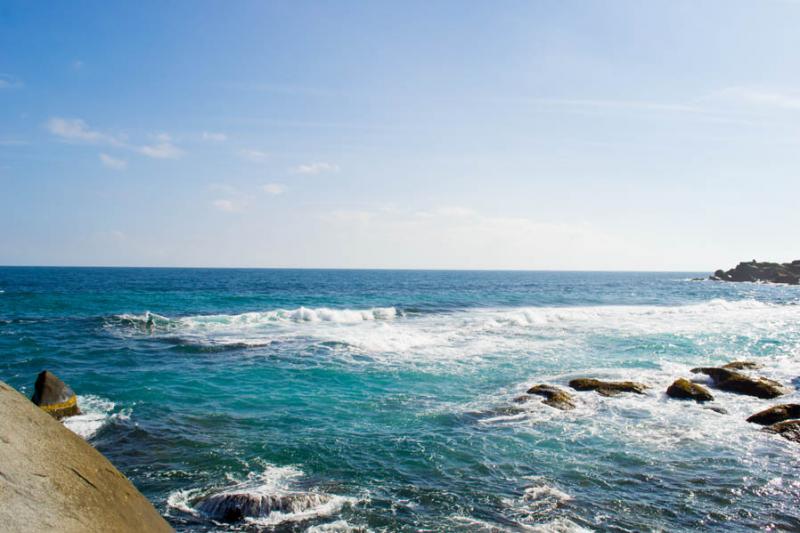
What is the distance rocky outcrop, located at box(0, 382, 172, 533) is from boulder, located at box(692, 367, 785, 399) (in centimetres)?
2096

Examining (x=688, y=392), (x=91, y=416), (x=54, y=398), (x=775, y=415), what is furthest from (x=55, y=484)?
(x=688, y=392)

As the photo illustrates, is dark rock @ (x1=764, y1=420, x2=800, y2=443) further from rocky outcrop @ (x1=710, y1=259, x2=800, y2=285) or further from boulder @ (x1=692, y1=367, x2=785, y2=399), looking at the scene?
rocky outcrop @ (x1=710, y1=259, x2=800, y2=285)

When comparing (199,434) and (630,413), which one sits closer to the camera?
(199,434)

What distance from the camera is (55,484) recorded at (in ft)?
11.7

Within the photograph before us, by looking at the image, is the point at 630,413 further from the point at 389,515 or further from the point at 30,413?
the point at 30,413

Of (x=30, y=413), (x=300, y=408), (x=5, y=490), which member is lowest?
(x=300, y=408)

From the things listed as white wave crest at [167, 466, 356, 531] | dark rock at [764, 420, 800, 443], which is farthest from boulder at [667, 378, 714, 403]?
white wave crest at [167, 466, 356, 531]

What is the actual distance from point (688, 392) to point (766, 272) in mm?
123379

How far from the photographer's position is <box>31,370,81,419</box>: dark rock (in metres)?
14.6

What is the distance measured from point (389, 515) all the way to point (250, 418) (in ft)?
24.1

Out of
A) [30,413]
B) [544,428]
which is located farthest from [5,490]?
[544,428]

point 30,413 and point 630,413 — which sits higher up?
point 30,413

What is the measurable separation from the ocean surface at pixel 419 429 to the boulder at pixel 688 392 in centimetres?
48

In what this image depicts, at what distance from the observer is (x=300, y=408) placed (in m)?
16.2
